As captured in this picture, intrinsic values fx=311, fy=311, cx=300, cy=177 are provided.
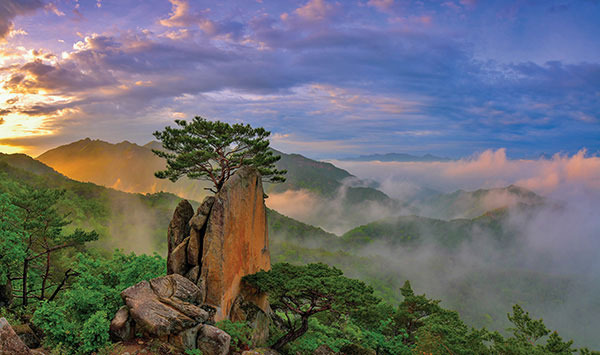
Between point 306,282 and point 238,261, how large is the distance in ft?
15.3

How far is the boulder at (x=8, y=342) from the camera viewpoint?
9.92 m

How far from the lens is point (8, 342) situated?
10.1 meters

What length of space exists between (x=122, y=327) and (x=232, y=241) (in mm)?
7186

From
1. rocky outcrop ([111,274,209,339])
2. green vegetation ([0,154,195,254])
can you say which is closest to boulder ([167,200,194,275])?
rocky outcrop ([111,274,209,339])

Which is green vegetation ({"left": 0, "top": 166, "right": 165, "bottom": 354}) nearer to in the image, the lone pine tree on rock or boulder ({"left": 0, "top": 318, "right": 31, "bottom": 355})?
boulder ({"left": 0, "top": 318, "right": 31, "bottom": 355})

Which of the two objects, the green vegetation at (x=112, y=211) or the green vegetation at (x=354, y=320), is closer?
the green vegetation at (x=354, y=320)

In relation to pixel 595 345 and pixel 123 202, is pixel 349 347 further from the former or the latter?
pixel 595 345

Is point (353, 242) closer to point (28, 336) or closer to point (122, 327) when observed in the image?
point (122, 327)

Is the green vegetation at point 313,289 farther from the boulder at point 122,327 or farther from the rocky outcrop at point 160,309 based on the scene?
the boulder at point 122,327

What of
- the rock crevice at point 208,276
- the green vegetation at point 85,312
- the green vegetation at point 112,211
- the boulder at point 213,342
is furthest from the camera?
the green vegetation at point 112,211

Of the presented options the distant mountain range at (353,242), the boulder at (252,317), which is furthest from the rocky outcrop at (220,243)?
the distant mountain range at (353,242)

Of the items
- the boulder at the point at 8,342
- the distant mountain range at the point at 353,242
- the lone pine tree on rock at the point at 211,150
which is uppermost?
the lone pine tree on rock at the point at 211,150

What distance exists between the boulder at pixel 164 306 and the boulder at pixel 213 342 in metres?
0.64

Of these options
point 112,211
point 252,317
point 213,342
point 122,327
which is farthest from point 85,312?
point 112,211
